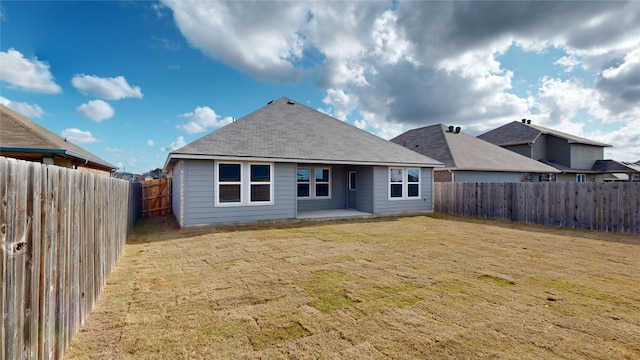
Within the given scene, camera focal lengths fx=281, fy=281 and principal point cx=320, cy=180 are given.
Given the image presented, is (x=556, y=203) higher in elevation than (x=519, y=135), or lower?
lower

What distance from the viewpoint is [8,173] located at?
1755 mm

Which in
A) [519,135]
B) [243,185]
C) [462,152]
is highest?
[519,135]

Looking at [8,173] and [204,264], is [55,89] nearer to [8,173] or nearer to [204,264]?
[204,264]

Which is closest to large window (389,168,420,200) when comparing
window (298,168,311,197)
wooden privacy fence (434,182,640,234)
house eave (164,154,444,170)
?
house eave (164,154,444,170)

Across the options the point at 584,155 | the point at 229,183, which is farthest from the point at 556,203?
the point at 584,155

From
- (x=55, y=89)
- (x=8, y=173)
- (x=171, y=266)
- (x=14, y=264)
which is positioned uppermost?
(x=55, y=89)

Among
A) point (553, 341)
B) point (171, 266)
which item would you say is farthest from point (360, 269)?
point (171, 266)

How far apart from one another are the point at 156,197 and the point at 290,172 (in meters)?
8.03

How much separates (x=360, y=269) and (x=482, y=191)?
1083cm

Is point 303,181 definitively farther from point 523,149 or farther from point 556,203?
point 523,149

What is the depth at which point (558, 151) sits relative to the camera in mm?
26750

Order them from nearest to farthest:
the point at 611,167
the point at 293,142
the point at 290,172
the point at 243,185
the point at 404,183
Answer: the point at 243,185
the point at 290,172
the point at 293,142
the point at 404,183
the point at 611,167

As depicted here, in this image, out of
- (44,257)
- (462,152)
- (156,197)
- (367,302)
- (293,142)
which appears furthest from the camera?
(462,152)

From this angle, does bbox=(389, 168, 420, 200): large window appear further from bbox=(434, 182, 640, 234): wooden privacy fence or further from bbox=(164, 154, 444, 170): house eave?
bbox=(434, 182, 640, 234): wooden privacy fence
